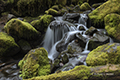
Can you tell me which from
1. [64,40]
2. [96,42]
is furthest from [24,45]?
[96,42]

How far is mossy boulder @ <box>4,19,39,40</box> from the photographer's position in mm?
7648

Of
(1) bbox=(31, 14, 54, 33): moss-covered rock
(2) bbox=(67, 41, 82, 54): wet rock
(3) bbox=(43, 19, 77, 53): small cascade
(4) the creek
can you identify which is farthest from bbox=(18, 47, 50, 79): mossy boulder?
(1) bbox=(31, 14, 54, 33): moss-covered rock

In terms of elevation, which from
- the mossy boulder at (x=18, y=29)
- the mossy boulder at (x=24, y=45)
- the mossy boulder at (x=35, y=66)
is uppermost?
the mossy boulder at (x=18, y=29)

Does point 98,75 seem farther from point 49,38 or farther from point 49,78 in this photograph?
point 49,38

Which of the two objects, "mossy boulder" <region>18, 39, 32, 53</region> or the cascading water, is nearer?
"mossy boulder" <region>18, 39, 32, 53</region>

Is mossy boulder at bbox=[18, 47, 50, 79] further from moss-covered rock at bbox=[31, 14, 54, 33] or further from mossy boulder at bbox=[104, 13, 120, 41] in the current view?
moss-covered rock at bbox=[31, 14, 54, 33]

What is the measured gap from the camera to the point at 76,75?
89.3 inches

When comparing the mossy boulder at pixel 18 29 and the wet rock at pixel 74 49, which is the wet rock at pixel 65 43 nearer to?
the wet rock at pixel 74 49

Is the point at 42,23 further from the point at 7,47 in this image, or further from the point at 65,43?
the point at 7,47

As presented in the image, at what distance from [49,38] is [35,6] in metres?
7.01

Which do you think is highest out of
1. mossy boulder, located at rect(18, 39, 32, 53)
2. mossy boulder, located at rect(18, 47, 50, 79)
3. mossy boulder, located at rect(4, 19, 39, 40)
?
mossy boulder, located at rect(4, 19, 39, 40)

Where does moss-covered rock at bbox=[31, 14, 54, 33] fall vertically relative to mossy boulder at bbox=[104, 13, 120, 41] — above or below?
above

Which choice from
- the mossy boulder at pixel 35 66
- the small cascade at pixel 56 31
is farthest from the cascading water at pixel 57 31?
the mossy boulder at pixel 35 66

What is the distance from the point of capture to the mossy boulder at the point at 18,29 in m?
7.65
